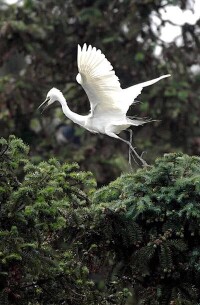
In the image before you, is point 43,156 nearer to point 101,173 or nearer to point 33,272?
point 101,173

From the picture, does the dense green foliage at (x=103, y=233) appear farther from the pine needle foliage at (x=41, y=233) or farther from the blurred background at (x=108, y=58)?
the blurred background at (x=108, y=58)

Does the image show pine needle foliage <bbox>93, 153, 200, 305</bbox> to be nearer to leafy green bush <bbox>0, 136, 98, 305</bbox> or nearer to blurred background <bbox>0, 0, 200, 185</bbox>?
leafy green bush <bbox>0, 136, 98, 305</bbox>

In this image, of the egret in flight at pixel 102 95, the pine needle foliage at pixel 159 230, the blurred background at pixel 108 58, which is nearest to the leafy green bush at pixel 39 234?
the pine needle foliage at pixel 159 230

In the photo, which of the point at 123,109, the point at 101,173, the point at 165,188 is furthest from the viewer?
the point at 101,173

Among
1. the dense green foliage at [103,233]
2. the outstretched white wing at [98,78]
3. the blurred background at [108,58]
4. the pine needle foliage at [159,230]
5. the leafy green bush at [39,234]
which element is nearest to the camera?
the leafy green bush at [39,234]

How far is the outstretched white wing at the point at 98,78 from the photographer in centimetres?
812

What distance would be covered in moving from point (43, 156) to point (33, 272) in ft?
31.4

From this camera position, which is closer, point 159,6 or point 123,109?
point 123,109

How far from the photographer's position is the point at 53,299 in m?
7.08

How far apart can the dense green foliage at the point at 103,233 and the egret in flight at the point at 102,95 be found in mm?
773


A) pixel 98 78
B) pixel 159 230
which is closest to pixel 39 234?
pixel 159 230

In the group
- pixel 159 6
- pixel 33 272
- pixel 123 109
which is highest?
pixel 159 6

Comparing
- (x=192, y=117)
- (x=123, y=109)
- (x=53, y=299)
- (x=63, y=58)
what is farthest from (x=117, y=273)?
(x=63, y=58)

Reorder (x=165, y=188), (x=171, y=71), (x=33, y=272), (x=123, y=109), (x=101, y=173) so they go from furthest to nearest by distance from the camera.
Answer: (x=171, y=71)
(x=101, y=173)
(x=123, y=109)
(x=165, y=188)
(x=33, y=272)
